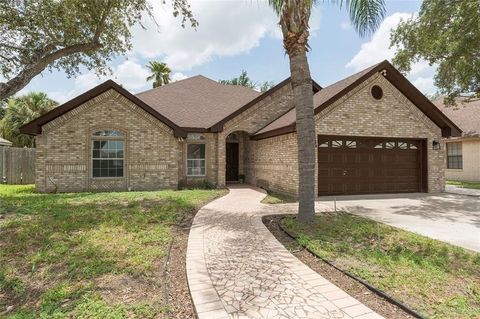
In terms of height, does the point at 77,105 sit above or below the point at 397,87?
below

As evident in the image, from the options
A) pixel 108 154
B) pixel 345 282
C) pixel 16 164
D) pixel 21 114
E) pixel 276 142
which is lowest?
pixel 345 282

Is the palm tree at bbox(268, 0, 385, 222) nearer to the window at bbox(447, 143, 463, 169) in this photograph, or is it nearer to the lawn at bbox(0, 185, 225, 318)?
the lawn at bbox(0, 185, 225, 318)

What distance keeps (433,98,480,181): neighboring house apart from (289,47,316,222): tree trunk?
57.4ft

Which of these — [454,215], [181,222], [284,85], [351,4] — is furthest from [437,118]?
[181,222]

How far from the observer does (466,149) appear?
21.2 metres

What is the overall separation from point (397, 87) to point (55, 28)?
1560 centimetres

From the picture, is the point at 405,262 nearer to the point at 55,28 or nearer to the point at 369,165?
the point at 369,165

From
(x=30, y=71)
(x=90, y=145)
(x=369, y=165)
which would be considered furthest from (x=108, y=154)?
(x=369, y=165)

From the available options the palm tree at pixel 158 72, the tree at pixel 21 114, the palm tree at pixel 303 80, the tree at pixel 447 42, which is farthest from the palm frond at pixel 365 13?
the palm tree at pixel 158 72

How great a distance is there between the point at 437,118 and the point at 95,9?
54.2ft

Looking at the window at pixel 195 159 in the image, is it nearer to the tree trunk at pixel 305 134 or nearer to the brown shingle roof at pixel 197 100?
the brown shingle roof at pixel 197 100

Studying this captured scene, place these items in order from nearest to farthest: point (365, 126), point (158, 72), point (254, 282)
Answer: point (254, 282), point (365, 126), point (158, 72)

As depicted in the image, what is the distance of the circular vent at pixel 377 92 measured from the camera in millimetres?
13500

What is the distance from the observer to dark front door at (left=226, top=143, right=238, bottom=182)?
1861 cm
